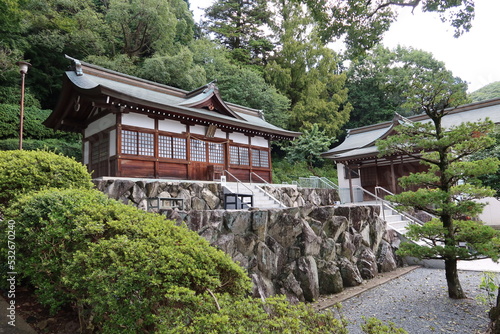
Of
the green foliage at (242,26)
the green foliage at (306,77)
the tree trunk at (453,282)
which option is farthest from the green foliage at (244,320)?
the green foliage at (242,26)

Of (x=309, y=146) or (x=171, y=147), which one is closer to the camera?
(x=171, y=147)

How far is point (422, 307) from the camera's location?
5734 millimetres

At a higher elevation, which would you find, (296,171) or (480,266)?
(296,171)

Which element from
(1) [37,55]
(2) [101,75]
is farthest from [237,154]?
(1) [37,55]

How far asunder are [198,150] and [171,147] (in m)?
1.27

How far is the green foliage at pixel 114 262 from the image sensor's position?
2336 millimetres

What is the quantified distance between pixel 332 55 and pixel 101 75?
22.9 m

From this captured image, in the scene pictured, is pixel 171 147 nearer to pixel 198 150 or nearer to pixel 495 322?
pixel 198 150

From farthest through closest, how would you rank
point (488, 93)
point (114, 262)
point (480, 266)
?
point (488, 93)
point (480, 266)
point (114, 262)

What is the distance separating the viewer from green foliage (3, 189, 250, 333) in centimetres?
234

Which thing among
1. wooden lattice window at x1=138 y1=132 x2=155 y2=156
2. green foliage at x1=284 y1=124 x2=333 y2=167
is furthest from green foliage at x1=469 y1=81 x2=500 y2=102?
wooden lattice window at x1=138 y1=132 x2=155 y2=156

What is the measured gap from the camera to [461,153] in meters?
6.31

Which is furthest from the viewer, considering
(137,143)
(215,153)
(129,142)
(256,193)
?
(215,153)

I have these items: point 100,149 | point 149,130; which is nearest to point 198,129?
point 149,130
